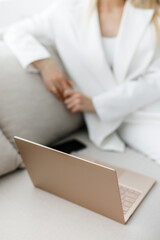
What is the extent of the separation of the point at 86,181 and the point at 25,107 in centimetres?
41

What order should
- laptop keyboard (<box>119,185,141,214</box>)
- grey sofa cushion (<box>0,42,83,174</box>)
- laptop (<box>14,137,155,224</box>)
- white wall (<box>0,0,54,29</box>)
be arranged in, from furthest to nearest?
white wall (<box>0,0,54,29</box>) < grey sofa cushion (<box>0,42,83,174</box>) < laptop keyboard (<box>119,185,141,214</box>) < laptop (<box>14,137,155,224</box>)

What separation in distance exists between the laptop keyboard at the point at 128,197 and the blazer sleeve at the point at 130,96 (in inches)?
12.9

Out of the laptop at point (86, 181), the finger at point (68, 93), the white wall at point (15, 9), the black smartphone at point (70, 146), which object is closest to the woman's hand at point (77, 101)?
the finger at point (68, 93)

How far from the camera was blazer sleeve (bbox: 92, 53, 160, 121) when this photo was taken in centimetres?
96

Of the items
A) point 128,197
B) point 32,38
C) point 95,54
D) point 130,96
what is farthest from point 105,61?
point 128,197

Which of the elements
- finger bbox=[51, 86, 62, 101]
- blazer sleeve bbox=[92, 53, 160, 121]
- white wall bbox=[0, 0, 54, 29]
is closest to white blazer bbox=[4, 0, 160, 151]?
blazer sleeve bbox=[92, 53, 160, 121]

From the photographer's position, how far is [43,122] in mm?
956

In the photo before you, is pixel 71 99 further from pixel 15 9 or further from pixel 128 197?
pixel 15 9

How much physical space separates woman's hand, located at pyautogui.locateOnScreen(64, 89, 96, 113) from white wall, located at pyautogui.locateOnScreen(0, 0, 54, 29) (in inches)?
20.3

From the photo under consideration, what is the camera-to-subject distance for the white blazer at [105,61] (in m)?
0.96

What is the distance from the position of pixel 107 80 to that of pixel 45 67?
25 cm

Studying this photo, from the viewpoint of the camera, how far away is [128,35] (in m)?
0.98

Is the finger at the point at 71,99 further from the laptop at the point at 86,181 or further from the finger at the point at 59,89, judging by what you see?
the laptop at the point at 86,181

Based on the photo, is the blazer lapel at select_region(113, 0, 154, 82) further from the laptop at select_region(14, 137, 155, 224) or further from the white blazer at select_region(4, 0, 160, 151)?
the laptop at select_region(14, 137, 155, 224)
